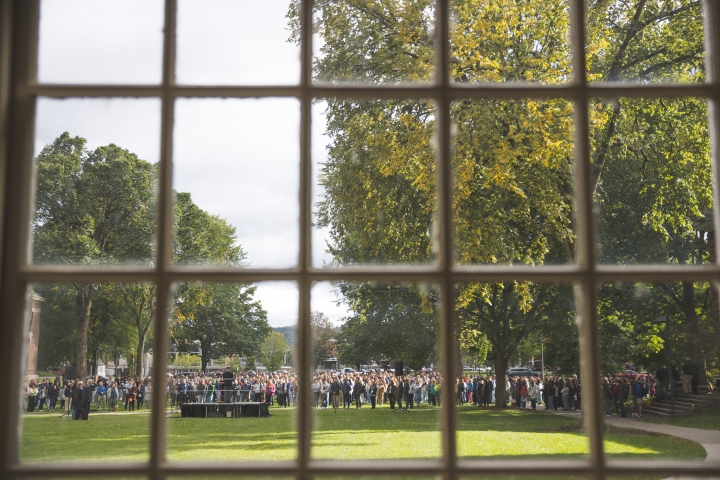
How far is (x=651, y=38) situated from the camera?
45.8 feet

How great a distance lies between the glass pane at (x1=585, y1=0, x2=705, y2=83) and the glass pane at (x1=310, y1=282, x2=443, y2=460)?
19.9ft

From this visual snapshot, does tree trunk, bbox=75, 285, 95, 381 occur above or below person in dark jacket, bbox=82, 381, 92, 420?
above

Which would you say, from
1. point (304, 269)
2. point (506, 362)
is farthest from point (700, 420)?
point (304, 269)

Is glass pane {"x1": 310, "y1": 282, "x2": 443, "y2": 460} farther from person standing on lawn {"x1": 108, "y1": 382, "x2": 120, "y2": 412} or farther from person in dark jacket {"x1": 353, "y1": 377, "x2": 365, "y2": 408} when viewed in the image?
person standing on lawn {"x1": 108, "y1": 382, "x2": 120, "y2": 412}

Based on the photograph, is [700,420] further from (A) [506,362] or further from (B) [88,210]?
(B) [88,210]

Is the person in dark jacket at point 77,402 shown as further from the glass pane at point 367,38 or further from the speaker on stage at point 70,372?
the glass pane at point 367,38

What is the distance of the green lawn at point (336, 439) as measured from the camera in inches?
413

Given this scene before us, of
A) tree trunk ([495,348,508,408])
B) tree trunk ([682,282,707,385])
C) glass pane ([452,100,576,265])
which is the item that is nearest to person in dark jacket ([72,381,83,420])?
glass pane ([452,100,576,265])

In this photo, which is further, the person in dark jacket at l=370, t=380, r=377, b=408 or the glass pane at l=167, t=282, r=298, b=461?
the person in dark jacket at l=370, t=380, r=377, b=408

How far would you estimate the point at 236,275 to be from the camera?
3.71 ft

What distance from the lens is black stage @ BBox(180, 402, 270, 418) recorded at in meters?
18.0

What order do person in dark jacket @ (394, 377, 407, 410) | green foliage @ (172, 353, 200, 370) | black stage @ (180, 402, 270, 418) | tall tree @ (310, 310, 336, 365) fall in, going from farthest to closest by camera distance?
green foliage @ (172, 353, 200, 370)
tall tree @ (310, 310, 336, 365)
person in dark jacket @ (394, 377, 407, 410)
black stage @ (180, 402, 270, 418)

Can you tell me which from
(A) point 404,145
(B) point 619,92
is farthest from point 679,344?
(B) point 619,92

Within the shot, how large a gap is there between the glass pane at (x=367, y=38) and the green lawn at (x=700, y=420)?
31.8 feet
